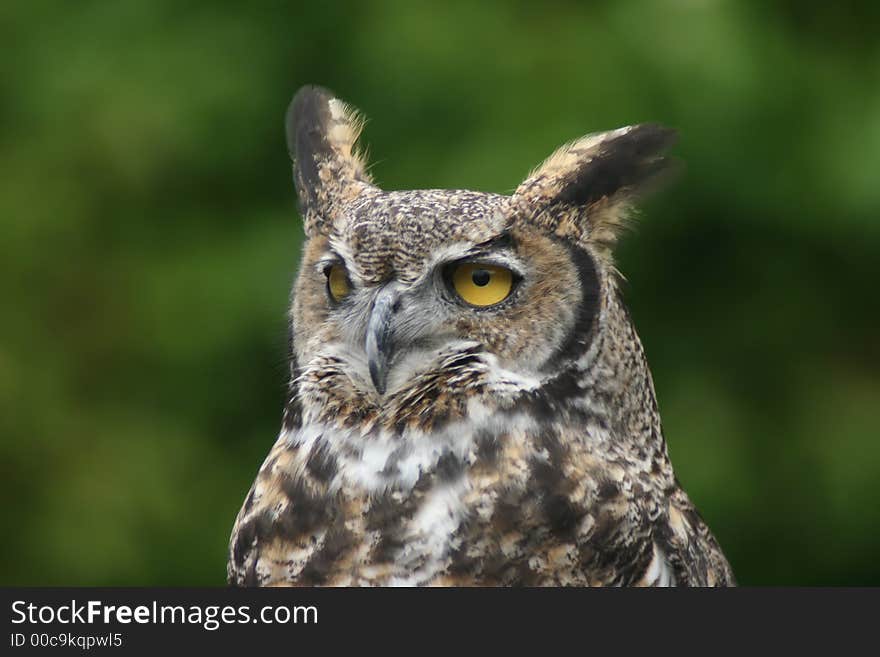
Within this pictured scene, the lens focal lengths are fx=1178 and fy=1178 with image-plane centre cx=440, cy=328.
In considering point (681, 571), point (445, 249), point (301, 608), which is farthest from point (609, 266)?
point (301, 608)

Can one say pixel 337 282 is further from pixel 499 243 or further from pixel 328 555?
pixel 328 555

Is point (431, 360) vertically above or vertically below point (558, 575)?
above

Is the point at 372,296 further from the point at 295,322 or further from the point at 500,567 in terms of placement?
the point at 500,567

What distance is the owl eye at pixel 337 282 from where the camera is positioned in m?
1.70

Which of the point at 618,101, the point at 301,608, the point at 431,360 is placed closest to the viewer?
the point at 301,608

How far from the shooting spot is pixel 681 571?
167 cm

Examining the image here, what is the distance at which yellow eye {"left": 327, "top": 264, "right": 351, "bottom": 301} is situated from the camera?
170 centimetres

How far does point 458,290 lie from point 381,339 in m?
0.13

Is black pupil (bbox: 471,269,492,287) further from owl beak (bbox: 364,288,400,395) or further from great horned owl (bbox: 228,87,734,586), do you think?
owl beak (bbox: 364,288,400,395)

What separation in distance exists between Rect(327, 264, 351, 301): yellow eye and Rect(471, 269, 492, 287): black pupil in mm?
191

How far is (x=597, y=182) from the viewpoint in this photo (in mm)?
1722

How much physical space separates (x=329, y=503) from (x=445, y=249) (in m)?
0.38

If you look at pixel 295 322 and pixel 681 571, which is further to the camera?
pixel 295 322

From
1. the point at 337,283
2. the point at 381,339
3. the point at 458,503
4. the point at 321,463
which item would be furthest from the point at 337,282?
the point at 458,503
